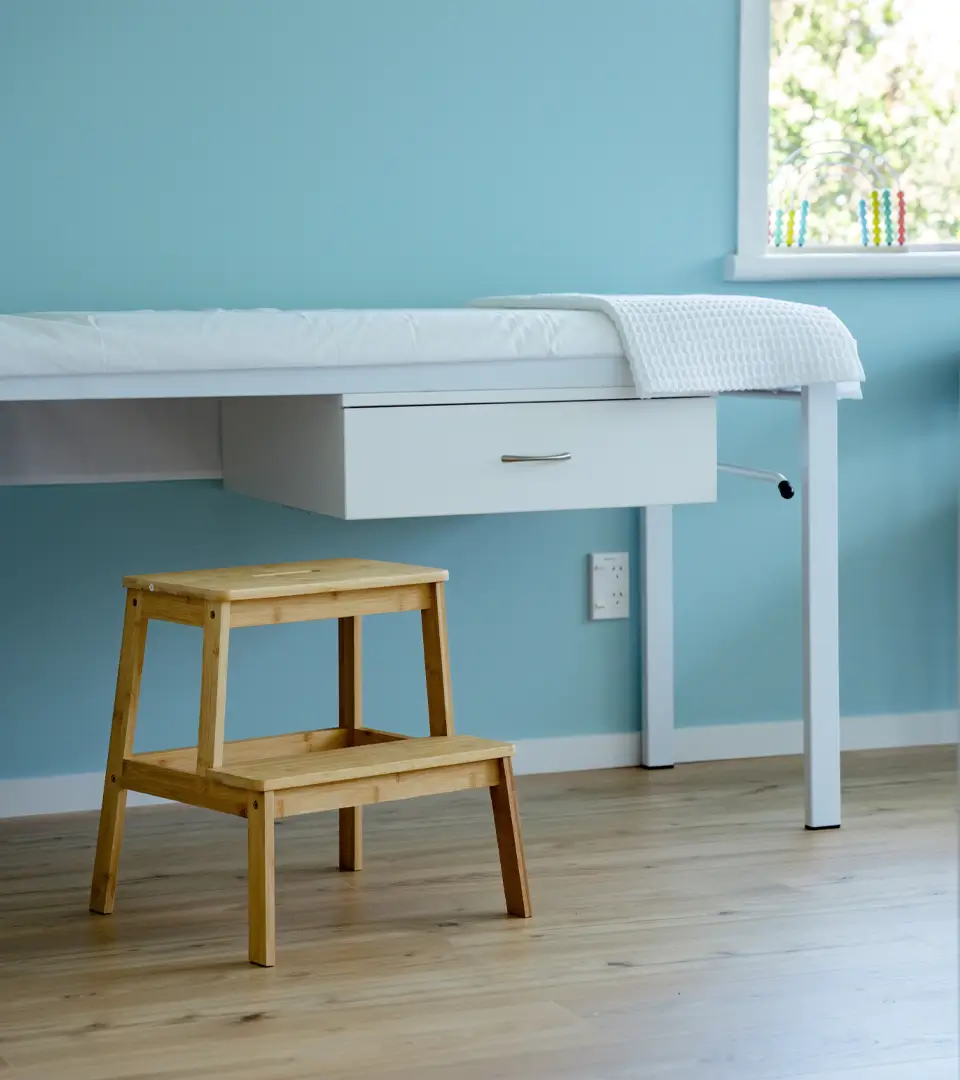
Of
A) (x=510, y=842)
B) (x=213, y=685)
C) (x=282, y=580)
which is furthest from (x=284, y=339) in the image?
(x=510, y=842)

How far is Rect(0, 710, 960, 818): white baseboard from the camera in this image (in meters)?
2.35

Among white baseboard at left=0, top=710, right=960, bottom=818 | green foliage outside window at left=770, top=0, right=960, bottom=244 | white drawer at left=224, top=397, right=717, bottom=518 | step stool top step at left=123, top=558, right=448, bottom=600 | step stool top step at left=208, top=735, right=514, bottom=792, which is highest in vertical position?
green foliage outside window at left=770, top=0, right=960, bottom=244

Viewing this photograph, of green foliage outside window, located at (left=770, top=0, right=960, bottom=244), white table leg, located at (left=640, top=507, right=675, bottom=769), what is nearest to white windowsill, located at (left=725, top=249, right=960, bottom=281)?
green foliage outside window, located at (left=770, top=0, right=960, bottom=244)

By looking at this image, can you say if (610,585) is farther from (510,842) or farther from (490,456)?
(510,842)

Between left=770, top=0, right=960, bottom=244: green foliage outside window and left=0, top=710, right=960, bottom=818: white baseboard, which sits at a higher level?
left=770, top=0, right=960, bottom=244: green foliage outside window

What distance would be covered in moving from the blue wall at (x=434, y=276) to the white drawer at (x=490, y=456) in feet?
1.36

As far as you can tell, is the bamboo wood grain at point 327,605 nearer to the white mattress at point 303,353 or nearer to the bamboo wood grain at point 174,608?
the bamboo wood grain at point 174,608

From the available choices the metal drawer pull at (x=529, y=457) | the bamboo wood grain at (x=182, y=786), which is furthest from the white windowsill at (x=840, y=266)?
the bamboo wood grain at (x=182, y=786)

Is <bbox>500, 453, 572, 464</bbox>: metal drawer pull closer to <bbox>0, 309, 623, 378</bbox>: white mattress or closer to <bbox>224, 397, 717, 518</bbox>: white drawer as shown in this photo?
<bbox>224, 397, 717, 518</bbox>: white drawer

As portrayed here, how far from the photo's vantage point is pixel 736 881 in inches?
76.8

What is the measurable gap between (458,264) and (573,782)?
31.9 inches

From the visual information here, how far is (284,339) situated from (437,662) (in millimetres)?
404

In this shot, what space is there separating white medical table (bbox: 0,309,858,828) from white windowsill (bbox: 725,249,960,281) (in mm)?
523

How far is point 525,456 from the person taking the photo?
74.9 inches
